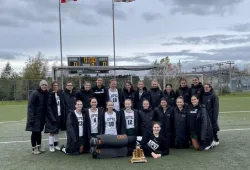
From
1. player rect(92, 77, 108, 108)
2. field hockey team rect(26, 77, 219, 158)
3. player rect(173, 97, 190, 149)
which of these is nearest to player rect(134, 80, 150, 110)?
field hockey team rect(26, 77, 219, 158)

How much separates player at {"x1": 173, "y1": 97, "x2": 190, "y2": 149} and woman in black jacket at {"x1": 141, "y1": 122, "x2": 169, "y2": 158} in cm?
79

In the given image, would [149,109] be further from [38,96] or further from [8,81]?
[8,81]

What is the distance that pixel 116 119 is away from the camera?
23.0ft

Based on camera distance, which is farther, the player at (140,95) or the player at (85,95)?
the player at (140,95)

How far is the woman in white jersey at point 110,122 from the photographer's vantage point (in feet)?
22.8

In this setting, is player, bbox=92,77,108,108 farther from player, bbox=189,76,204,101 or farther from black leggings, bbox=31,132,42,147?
player, bbox=189,76,204,101

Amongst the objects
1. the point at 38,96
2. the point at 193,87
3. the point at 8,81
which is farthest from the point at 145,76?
the point at 8,81

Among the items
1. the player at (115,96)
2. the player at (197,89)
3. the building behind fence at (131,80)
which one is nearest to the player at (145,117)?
the player at (115,96)

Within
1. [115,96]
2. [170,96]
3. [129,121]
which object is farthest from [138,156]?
[170,96]

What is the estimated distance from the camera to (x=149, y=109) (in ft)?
24.2

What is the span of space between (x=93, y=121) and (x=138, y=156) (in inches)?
59.7

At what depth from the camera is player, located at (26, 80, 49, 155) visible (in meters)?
6.90

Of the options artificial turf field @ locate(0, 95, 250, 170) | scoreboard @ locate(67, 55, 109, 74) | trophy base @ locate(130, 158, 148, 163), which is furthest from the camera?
scoreboard @ locate(67, 55, 109, 74)

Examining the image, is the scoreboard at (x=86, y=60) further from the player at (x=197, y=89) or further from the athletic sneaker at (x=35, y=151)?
the athletic sneaker at (x=35, y=151)
